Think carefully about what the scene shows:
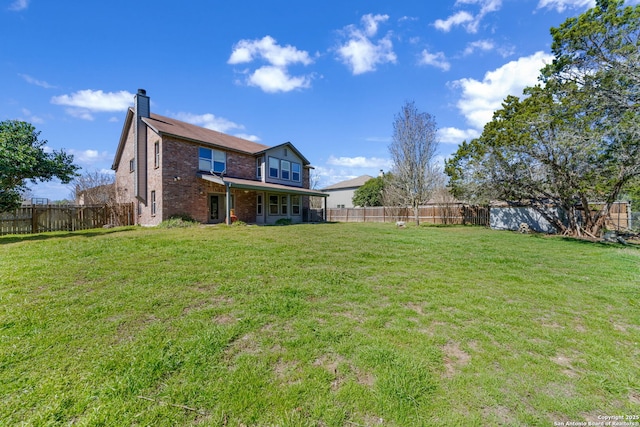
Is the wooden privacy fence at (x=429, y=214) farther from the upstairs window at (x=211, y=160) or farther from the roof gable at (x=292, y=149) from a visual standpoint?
the upstairs window at (x=211, y=160)

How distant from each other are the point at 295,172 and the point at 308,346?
2004cm

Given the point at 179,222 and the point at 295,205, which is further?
the point at 295,205

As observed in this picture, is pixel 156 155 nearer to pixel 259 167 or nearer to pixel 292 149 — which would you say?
pixel 259 167

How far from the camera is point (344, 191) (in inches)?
1608

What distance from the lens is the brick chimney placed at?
15.6 metres

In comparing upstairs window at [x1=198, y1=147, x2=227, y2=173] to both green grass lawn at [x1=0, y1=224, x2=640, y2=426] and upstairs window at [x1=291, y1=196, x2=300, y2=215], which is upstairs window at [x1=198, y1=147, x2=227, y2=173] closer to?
upstairs window at [x1=291, y1=196, x2=300, y2=215]

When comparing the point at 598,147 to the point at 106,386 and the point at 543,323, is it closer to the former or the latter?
the point at 543,323

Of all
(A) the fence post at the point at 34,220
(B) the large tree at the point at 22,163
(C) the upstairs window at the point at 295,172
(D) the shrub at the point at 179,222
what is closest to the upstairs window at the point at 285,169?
(C) the upstairs window at the point at 295,172

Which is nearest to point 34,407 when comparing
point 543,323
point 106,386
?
point 106,386

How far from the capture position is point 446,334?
125 inches

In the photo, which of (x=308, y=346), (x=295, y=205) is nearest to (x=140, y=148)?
(x=295, y=205)

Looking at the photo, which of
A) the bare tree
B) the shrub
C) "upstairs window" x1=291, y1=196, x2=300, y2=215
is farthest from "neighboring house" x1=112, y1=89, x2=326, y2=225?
the bare tree

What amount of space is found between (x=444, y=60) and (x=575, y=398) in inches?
585

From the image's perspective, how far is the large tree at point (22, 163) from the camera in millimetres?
10859
